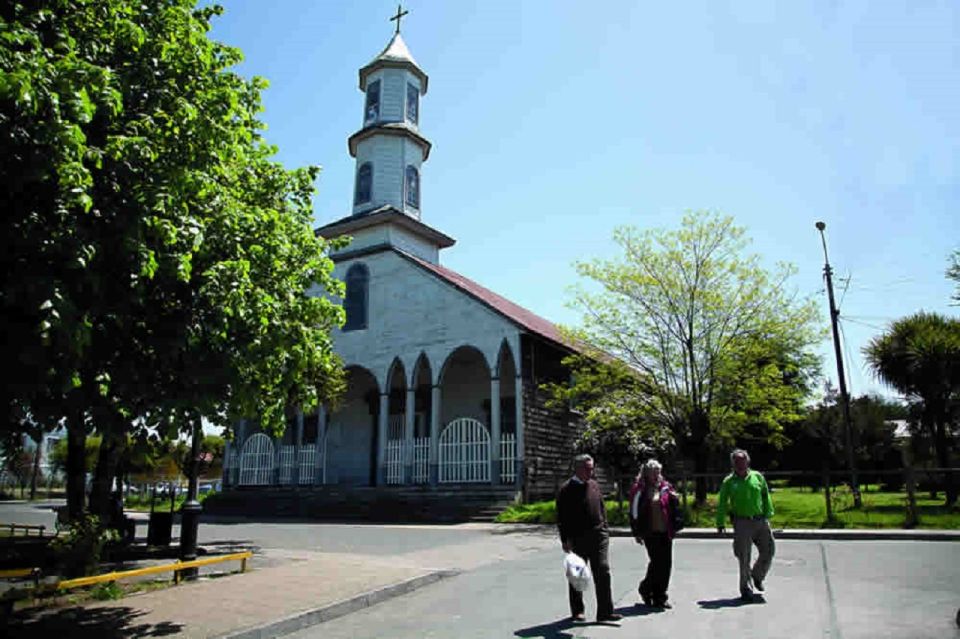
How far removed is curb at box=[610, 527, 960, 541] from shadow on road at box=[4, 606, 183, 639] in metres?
11.4

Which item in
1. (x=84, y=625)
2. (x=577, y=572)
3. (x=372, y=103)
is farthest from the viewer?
(x=372, y=103)

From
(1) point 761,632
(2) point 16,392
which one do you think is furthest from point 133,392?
(1) point 761,632

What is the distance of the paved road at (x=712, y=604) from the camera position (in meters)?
6.22

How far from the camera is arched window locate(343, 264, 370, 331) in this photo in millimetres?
27062

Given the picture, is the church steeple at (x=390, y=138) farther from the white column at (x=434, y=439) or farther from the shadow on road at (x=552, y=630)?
the shadow on road at (x=552, y=630)

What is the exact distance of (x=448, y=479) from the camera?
2352 cm

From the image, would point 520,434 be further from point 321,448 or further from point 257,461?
point 257,461

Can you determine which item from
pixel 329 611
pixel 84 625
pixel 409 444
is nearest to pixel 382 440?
pixel 409 444

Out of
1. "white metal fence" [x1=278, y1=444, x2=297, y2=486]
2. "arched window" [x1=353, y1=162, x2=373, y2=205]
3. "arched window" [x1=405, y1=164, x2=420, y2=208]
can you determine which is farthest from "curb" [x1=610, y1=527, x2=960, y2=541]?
"arched window" [x1=353, y1=162, x2=373, y2=205]

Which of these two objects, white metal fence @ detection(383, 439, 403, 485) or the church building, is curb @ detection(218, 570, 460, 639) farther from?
white metal fence @ detection(383, 439, 403, 485)

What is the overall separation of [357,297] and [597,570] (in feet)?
71.7

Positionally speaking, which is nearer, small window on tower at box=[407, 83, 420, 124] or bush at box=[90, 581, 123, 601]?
bush at box=[90, 581, 123, 601]

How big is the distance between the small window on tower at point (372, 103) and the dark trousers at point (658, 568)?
1011 inches

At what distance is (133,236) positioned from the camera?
542 cm
